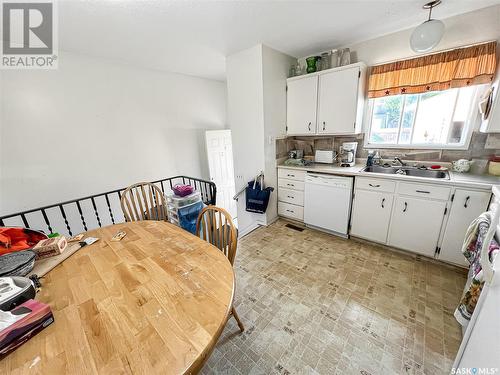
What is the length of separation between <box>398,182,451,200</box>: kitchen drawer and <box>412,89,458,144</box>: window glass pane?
0.76m

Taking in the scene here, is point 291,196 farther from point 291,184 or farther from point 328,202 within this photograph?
point 328,202

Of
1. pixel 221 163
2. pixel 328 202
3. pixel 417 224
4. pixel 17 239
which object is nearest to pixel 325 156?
pixel 328 202

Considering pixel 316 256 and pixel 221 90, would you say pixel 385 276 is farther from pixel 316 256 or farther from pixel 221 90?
pixel 221 90

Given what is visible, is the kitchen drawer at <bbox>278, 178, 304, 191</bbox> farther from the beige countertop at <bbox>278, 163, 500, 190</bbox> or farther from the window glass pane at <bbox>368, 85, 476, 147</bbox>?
the window glass pane at <bbox>368, 85, 476, 147</bbox>

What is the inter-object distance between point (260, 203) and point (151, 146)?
214cm

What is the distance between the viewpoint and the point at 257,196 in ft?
9.39

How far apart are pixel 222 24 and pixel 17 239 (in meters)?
2.40

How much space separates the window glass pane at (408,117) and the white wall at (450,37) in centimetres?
48

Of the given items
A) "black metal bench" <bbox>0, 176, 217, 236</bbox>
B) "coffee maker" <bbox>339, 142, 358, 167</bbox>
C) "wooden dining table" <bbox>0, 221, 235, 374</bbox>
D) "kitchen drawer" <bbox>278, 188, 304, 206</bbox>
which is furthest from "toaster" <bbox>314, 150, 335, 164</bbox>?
"wooden dining table" <bbox>0, 221, 235, 374</bbox>

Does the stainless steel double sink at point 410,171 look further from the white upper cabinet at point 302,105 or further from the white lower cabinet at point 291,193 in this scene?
the white upper cabinet at point 302,105

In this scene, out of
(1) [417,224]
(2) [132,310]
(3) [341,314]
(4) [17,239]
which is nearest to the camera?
(2) [132,310]

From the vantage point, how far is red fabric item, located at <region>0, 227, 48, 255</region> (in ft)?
3.69

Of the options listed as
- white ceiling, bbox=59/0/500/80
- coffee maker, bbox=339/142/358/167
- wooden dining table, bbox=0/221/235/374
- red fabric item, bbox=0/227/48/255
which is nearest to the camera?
wooden dining table, bbox=0/221/235/374

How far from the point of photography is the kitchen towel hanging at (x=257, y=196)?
9.32ft
